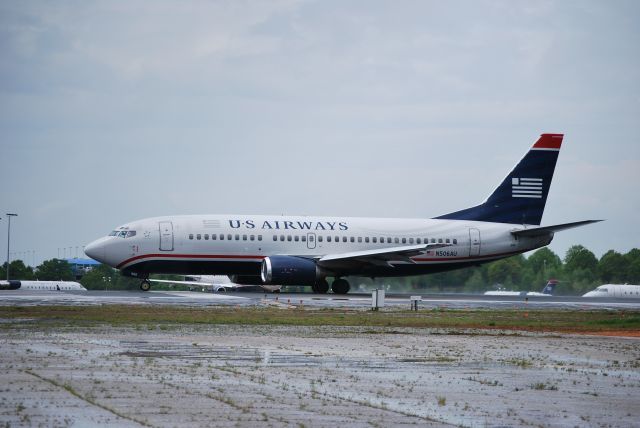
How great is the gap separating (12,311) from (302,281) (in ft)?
77.4

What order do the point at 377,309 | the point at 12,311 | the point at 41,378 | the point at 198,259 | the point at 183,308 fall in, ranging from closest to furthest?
1. the point at 41,378
2. the point at 12,311
3. the point at 183,308
4. the point at 377,309
5. the point at 198,259

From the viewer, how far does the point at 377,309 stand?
127ft

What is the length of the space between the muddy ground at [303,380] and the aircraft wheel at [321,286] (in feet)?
99.7

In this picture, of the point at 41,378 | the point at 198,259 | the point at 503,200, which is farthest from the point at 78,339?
the point at 503,200

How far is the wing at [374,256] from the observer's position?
5400cm

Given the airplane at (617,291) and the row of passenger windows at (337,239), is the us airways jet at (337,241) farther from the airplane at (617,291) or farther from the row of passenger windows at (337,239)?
the airplane at (617,291)

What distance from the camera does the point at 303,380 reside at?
15.9m

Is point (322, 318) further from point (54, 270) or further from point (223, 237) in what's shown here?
point (54, 270)

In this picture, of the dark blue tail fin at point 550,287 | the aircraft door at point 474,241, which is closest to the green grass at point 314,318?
the aircraft door at point 474,241

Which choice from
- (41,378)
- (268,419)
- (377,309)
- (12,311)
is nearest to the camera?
→ (268,419)

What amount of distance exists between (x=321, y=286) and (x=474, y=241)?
9680 mm

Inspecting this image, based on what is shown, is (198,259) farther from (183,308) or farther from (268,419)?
(268,419)

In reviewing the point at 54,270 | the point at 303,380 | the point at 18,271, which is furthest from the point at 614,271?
the point at 54,270

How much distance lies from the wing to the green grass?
47.3ft
